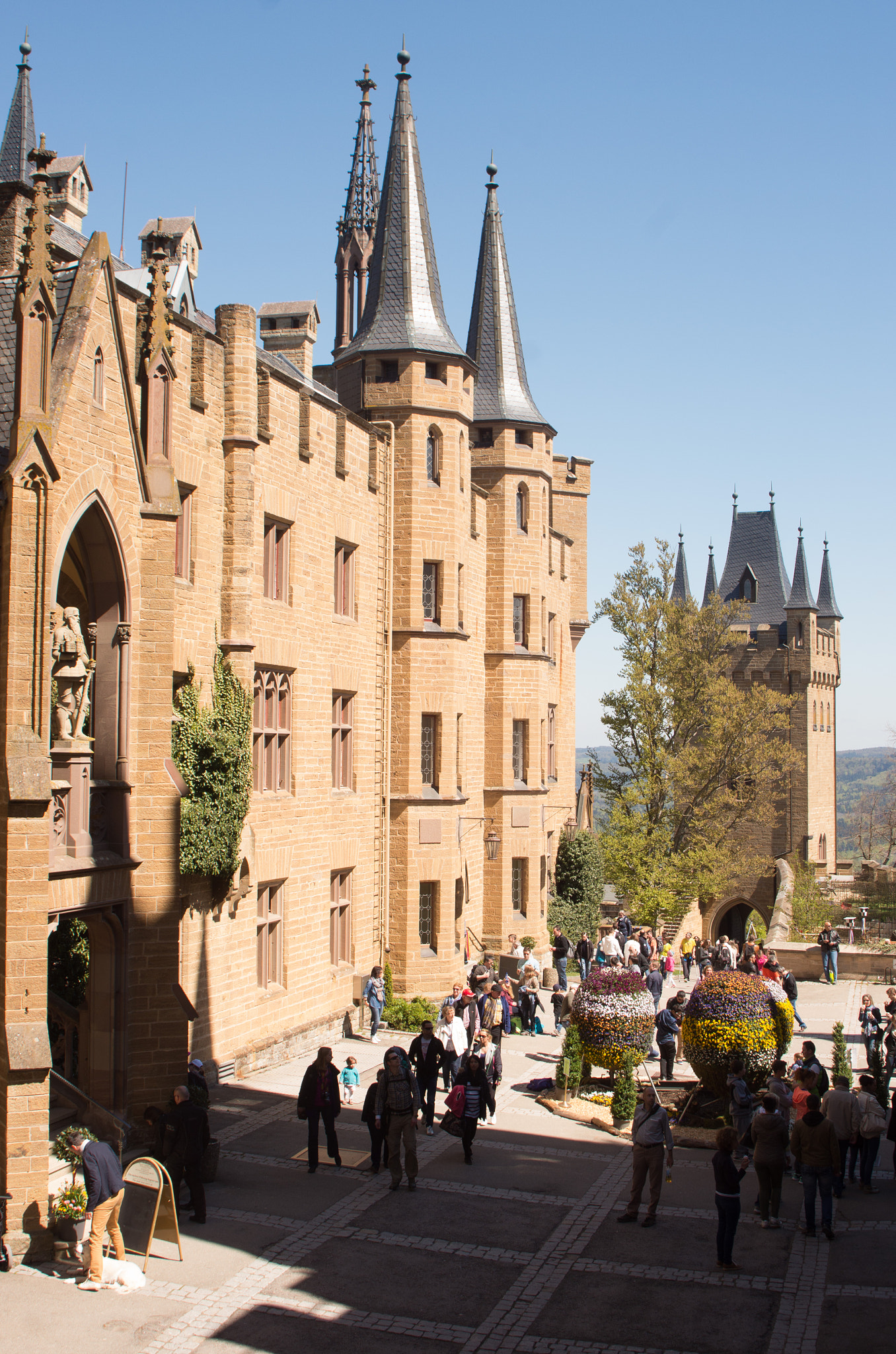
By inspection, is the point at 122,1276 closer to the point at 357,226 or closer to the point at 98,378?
the point at 98,378

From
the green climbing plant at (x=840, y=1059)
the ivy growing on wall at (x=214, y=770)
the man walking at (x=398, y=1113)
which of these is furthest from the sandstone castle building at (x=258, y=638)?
the green climbing plant at (x=840, y=1059)

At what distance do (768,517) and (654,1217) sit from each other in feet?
191

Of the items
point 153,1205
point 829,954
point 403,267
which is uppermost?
point 403,267

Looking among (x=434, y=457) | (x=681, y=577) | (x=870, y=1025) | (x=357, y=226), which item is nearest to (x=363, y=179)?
(x=357, y=226)

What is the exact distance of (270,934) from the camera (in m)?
20.5

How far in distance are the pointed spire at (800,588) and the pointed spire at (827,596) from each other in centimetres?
457

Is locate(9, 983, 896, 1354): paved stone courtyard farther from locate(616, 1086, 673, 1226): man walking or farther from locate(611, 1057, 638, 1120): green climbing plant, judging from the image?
locate(611, 1057, 638, 1120): green climbing plant

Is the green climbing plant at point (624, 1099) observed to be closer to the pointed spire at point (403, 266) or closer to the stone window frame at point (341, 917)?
the stone window frame at point (341, 917)

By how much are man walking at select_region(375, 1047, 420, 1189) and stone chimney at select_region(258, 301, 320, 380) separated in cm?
1512

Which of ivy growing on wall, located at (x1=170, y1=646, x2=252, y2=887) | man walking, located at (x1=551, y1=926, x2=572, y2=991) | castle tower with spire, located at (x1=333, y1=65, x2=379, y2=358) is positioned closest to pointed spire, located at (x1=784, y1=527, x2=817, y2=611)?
castle tower with spire, located at (x1=333, y1=65, x2=379, y2=358)

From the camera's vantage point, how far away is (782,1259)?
1174 cm

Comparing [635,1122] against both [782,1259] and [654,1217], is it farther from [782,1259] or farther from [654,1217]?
[782,1259]

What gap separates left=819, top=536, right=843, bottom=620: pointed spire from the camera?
67.7 metres

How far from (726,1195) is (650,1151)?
1311mm
